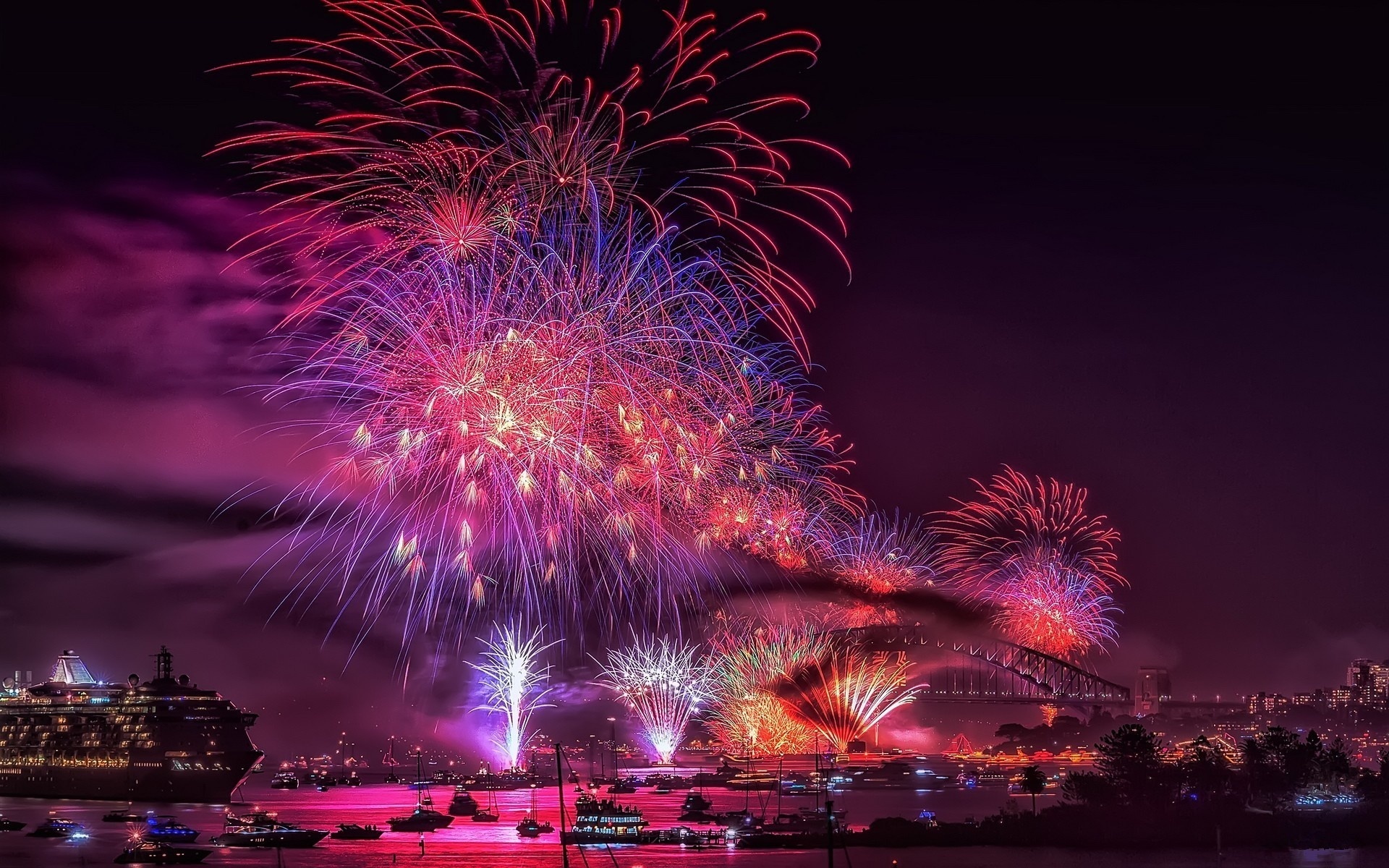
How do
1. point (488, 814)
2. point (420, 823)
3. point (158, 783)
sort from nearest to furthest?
point (420, 823)
point (488, 814)
point (158, 783)

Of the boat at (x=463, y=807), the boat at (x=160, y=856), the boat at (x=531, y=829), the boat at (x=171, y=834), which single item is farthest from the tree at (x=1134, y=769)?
the boat at (x=171, y=834)

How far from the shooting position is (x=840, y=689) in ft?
370

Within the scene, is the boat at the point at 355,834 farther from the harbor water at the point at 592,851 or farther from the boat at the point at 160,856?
the boat at the point at 160,856

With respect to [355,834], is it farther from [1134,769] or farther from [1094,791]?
[1134,769]

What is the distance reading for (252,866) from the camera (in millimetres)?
72938

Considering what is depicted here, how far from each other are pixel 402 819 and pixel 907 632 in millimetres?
84194

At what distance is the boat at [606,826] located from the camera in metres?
80.3

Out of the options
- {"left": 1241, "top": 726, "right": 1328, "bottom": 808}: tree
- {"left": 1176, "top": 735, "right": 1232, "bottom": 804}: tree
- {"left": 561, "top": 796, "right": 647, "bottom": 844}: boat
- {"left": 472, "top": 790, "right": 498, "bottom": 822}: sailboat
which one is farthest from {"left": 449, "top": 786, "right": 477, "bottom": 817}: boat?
{"left": 1241, "top": 726, "right": 1328, "bottom": 808}: tree

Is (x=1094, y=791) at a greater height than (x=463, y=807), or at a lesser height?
greater

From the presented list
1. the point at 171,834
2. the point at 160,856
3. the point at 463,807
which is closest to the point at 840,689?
the point at 463,807

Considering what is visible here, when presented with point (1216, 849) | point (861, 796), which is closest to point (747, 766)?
point (861, 796)

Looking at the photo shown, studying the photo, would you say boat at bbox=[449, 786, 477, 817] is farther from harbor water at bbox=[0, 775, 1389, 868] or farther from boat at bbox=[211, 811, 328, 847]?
boat at bbox=[211, 811, 328, 847]

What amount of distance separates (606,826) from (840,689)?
34771 millimetres

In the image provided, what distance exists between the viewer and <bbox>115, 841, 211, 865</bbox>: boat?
74625 millimetres
